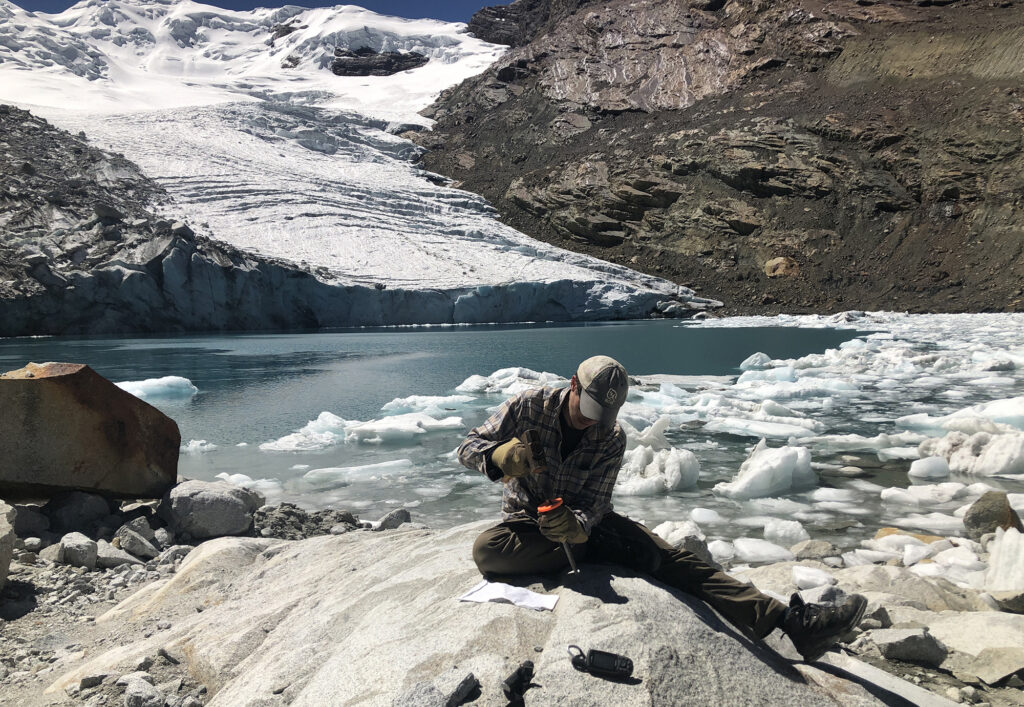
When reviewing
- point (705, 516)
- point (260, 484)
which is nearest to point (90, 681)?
point (705, 516)

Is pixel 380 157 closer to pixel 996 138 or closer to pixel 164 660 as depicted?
pixel 996 138

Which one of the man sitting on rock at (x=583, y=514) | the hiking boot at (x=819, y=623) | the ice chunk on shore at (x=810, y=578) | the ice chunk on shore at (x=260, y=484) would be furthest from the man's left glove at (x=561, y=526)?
the ice chunk on shore at (x=260, y=484)

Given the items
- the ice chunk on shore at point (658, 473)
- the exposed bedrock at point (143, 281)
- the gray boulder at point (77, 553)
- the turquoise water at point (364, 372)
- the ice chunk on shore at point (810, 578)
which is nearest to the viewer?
the ice chunk on shore at point (810, 578)

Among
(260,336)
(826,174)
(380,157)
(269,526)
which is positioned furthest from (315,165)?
(269,526)

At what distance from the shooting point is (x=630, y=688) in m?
1.83

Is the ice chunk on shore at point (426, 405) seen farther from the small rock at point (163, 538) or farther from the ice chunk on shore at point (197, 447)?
the small rock at point (163, 538)

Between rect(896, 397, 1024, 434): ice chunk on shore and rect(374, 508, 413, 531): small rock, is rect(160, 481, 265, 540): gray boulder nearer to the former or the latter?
rect(374, 508, 413, 531): small rock

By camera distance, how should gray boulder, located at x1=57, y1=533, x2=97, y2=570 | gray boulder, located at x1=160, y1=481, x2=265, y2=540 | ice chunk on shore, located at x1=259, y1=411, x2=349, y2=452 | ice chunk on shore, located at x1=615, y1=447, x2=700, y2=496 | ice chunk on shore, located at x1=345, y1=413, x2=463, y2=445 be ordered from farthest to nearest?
ice chunk on shore, located at x1=345, y1=413, x2=463, y2=445, ice chunk on shore, located at x1=259, y1=411, x2=349, y2=452, ice chunk on shore, located at x1=615, y1=447, x2=700, y2=496, gray boulder, located at x1=160, y1=481, x2=265, y2=540, gray boulder, located at x1=57, y1=533, x2=97, y2=570

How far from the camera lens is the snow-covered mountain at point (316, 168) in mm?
30953

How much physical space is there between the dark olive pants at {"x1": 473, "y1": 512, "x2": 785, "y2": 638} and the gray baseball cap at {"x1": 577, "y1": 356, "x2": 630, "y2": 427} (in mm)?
504

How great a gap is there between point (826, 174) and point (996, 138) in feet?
24.5

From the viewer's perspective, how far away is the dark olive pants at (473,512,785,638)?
7.86 feet

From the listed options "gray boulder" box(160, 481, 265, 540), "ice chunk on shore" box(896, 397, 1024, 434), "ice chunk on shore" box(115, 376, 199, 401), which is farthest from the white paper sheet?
"ice chunk on shore" box(115, 376, 199, 401)

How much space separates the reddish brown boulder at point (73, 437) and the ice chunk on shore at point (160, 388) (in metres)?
7.30
